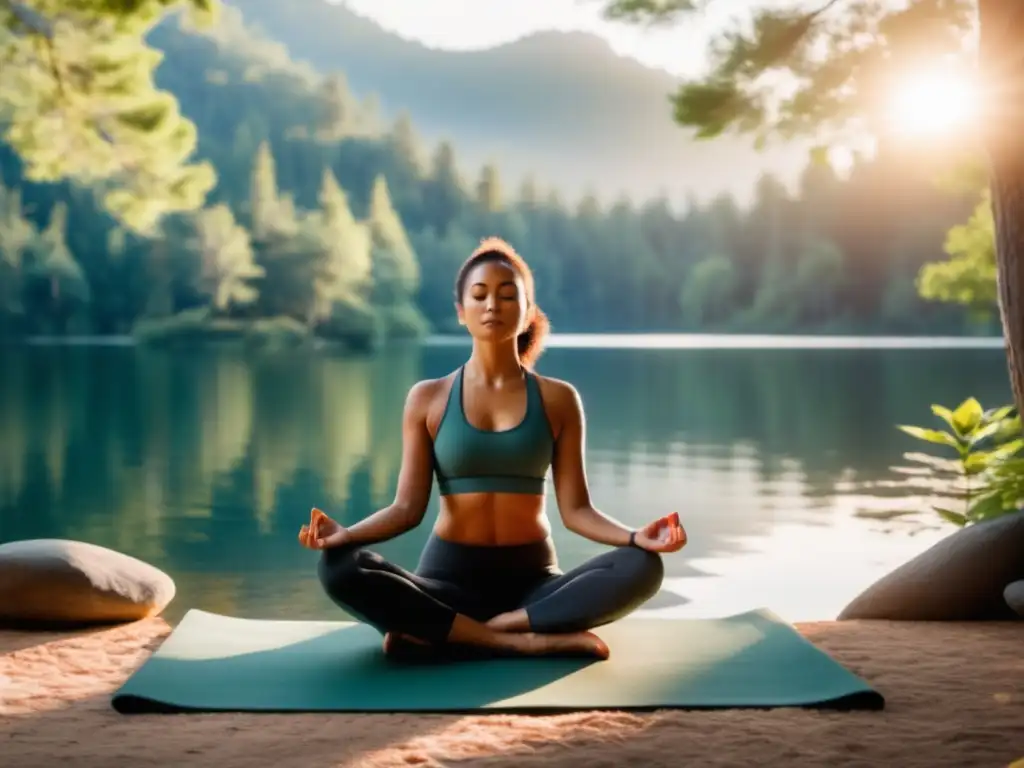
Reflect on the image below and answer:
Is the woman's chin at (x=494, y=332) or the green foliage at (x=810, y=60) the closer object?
the woman's chin at (x=494, y=332)

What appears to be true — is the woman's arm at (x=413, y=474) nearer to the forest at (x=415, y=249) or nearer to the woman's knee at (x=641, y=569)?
the woman's knee at (x=641, y=569)

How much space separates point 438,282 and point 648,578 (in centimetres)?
5648

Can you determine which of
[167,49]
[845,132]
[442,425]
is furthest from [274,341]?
[167,49]

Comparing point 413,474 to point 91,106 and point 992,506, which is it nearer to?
point 992,506

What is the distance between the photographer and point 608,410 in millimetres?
17656

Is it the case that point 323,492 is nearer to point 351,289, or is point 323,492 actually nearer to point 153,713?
point 153,713

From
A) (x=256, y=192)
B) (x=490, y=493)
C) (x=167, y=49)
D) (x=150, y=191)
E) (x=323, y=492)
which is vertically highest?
(x=167, y=49)

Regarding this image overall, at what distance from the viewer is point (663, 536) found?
3357mm

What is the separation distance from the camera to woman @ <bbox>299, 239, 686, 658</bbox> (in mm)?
3354

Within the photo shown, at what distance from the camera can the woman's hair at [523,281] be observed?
3721 millimetres

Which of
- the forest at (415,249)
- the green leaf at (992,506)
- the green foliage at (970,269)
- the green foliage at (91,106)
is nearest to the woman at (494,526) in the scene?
the green leaf at (992,506)

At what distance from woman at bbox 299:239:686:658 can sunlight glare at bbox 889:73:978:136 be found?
3.92m

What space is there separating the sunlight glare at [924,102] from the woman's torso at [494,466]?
4.01 m

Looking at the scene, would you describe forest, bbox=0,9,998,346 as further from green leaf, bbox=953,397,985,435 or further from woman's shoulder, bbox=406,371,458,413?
woman's shoulder, bbox=406,371,458,413
